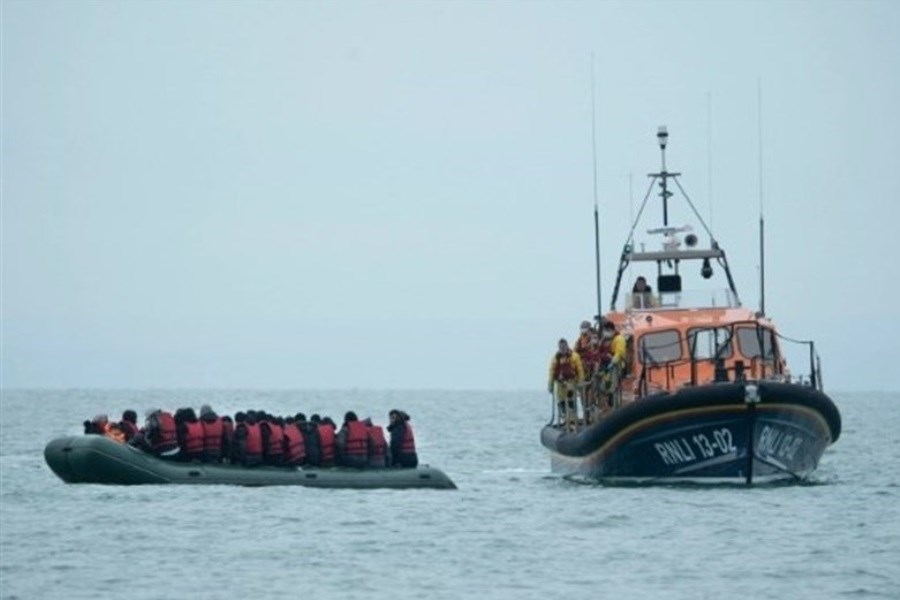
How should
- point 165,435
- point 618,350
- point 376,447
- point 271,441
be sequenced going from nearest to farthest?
point 165,435 → point 271,441 → point 376,447 → point 618,350

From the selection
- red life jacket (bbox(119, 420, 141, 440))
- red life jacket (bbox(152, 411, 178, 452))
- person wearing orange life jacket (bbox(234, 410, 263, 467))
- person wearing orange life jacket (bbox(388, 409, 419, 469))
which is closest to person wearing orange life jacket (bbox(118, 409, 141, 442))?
red life jacket (bbox(119, 420, 141, 440))

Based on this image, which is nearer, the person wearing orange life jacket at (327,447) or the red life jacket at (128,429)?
the person wearing orange life jacket at (327,447)

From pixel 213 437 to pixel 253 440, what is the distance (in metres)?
0.61

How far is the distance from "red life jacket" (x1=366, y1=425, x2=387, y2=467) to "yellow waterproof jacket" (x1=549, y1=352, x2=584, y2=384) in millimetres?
3398

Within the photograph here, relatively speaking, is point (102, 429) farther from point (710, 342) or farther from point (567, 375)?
point (710, 342)

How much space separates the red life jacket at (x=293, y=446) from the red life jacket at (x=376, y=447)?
1.05 m

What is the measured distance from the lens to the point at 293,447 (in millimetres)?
35531

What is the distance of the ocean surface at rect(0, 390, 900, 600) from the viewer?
A: 80.6 ft

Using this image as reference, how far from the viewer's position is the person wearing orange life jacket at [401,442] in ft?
116

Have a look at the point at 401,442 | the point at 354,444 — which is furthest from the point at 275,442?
the point at 401,442

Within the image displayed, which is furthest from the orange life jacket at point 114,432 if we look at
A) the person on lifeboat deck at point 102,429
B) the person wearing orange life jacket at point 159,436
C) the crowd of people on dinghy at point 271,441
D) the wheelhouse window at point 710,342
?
the wheelhouse window at point 710,342

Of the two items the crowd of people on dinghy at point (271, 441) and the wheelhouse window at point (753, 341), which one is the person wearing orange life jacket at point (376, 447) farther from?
the wheelhouse window at point (753, 341)

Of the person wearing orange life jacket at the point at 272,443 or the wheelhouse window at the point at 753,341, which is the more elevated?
the wheelhouse window at the point at 753,341

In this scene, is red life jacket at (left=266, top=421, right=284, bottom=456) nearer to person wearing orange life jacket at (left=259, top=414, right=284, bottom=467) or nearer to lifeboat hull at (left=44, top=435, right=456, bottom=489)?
person wearing orange life jacket at (left=259, top=414, right=284, bottom=467)
